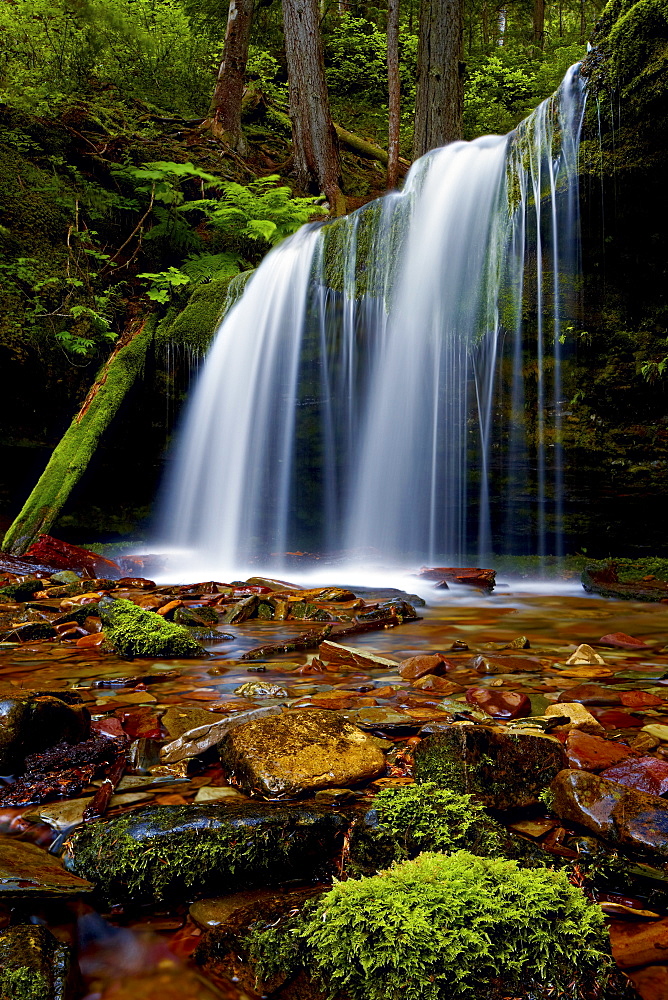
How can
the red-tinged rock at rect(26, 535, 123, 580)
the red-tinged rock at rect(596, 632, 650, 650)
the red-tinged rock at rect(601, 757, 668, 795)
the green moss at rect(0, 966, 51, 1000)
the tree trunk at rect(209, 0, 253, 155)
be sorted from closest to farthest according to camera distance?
the green moss at rect(0, 966, 51, 1000) < the red-tinged rock at rect(601, 757, 668, 795) < the red-tinged rock at rect(596, 632, 650, 650) < the red-tinged rock at rect(26, 535, 123, 580) < the tree trunk at rect(209, 0, 253, 155)

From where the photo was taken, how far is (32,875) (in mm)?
1411

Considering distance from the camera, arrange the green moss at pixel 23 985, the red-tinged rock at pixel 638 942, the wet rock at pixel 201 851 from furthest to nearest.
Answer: the wet rock at pixel 201 851
the red-tinged rock at pixel 638 942
the green moss at pixel 23 985

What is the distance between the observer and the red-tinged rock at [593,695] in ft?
8.84

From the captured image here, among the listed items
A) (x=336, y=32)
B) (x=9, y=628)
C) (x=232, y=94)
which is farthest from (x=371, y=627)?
(x=336, y=32)

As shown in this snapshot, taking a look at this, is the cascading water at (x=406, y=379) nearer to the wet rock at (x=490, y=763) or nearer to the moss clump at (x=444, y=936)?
the wet rock at (x=490, y=763)

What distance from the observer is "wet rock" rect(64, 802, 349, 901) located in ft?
4.81

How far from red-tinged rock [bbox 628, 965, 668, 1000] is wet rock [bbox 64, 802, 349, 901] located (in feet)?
2.23

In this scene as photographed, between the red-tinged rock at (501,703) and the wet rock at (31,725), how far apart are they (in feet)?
5.18

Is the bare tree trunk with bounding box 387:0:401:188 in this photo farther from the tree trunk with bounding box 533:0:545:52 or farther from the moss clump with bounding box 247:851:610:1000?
the moss clump with bounding box 247:851:610:1000

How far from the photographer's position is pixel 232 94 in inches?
560

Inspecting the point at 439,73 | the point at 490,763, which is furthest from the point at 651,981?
the point at 439,73

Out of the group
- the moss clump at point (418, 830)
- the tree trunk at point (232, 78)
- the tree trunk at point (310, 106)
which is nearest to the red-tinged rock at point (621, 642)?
the moss clump at point (418, 830)

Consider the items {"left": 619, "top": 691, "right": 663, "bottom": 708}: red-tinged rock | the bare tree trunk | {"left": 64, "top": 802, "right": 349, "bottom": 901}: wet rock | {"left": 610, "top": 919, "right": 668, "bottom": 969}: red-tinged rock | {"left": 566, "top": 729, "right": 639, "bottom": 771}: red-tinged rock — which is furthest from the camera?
the bare tree trunk

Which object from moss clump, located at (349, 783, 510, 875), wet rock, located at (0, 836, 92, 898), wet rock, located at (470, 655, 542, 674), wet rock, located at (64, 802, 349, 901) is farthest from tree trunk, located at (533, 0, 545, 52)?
wet rock, located at (0, 836, 92, 898)
